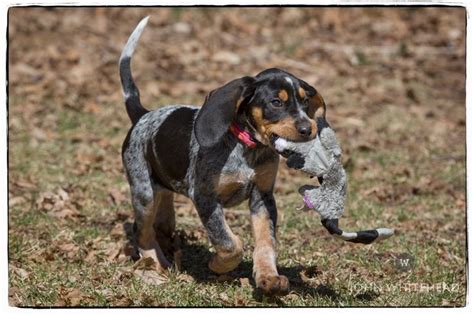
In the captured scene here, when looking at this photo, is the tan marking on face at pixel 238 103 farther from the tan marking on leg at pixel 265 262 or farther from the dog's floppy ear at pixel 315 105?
the tan marking on leg at pixel 265 262

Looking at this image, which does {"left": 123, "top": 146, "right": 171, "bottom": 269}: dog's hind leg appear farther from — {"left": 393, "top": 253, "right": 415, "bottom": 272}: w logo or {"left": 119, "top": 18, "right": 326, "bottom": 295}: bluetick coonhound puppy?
{"left": 393, "top": 253, "right": 415, "bottom": 272}: w logo

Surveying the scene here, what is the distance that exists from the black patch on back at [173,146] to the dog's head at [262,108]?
49cm

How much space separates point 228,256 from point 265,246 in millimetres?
239

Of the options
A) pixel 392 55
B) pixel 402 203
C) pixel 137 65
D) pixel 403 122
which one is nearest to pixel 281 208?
pixel 402 203

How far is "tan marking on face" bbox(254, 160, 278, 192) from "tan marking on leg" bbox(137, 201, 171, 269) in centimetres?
102

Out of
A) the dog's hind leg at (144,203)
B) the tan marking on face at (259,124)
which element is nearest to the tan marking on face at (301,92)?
the tan marking on face at (259,124)

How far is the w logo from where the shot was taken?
6.34 metres

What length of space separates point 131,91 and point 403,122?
5491mm

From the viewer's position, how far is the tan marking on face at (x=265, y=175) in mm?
5715

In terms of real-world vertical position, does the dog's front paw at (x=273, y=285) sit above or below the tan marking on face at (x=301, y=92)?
below

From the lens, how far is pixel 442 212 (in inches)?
314

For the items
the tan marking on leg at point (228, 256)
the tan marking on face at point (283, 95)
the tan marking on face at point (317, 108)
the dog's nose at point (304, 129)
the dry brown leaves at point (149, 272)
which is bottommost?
the dry brown leaves at point (149, 272)

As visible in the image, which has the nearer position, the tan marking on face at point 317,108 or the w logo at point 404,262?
the tan marking on face at point 317,108

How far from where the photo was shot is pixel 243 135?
5.64m
